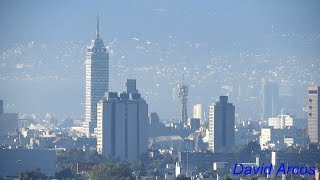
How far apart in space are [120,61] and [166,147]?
78.5 meters

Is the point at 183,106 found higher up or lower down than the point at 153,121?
higher up

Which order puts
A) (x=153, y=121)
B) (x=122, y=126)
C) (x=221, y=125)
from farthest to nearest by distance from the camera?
1. (x=153, y=121)
2. (x=221, y=125)
3. (x=122, y=126)

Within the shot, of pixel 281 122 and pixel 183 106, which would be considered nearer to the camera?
pixel 183 106

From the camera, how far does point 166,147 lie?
4311 inches

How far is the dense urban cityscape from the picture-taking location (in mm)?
69688

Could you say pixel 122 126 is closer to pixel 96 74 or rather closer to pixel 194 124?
pixel 194 124

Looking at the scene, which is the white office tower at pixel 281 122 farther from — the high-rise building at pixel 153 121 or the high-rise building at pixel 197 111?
the high-rise building at pixel 153 121

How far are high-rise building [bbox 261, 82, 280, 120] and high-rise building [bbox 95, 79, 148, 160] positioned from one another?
46840mm

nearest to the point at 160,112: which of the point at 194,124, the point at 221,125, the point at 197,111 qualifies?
the point at 197,111

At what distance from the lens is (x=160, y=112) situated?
152500 mm

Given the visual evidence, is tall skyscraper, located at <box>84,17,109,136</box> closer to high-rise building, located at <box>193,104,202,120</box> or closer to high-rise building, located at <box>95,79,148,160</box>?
high-rise building, located at <box>193,104,202,120</box>

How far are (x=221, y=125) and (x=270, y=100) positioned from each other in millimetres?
54435

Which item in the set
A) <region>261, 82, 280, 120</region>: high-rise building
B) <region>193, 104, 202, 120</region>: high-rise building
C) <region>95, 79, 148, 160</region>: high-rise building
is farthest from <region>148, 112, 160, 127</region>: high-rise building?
<region>261, 82, 280, 120</region>: high-rise building

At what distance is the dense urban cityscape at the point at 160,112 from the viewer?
69688 millimetres
